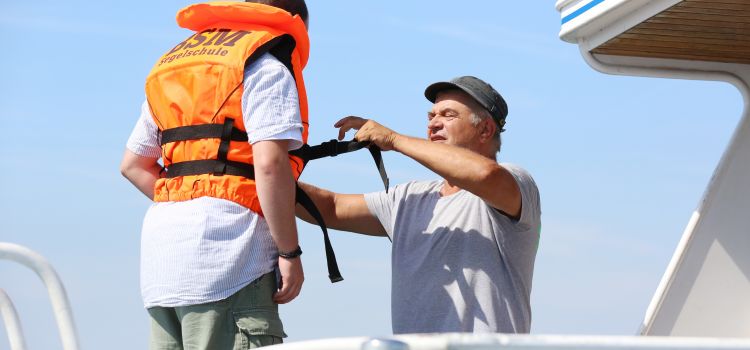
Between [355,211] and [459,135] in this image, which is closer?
[459,135]

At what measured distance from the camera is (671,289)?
14.9 feet

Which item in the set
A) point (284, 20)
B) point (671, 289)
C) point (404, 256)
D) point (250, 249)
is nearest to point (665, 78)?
point (671, 289)

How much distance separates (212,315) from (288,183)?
0.46m

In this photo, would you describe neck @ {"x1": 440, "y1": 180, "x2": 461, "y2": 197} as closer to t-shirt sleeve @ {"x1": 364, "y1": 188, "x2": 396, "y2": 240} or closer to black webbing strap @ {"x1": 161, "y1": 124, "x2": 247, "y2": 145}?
t-shirt sleeve @ {"x1": 364, "y1": 188, "x2": 396, "y2": 240}

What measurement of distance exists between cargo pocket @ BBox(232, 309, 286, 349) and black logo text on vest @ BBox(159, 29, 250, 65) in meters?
0.83

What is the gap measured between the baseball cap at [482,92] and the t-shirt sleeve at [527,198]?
0.97ft

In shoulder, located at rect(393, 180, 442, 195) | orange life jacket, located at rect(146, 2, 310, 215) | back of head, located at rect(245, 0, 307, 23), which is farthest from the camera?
shoulder, located at rect(393, 180, 442, 195)

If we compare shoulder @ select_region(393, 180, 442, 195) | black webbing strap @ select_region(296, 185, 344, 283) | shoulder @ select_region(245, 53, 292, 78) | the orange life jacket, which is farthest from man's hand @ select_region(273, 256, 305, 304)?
shoulder @ select_region(393, 180, 442, 195)

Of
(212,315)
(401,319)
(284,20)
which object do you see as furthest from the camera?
(401,319)

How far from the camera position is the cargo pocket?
135 inches

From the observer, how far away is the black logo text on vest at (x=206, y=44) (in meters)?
3.65

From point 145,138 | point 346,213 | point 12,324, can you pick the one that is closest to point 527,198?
point 346,213

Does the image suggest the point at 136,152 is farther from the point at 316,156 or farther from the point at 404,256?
→ the point at 404,256

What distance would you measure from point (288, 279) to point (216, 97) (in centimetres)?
62
